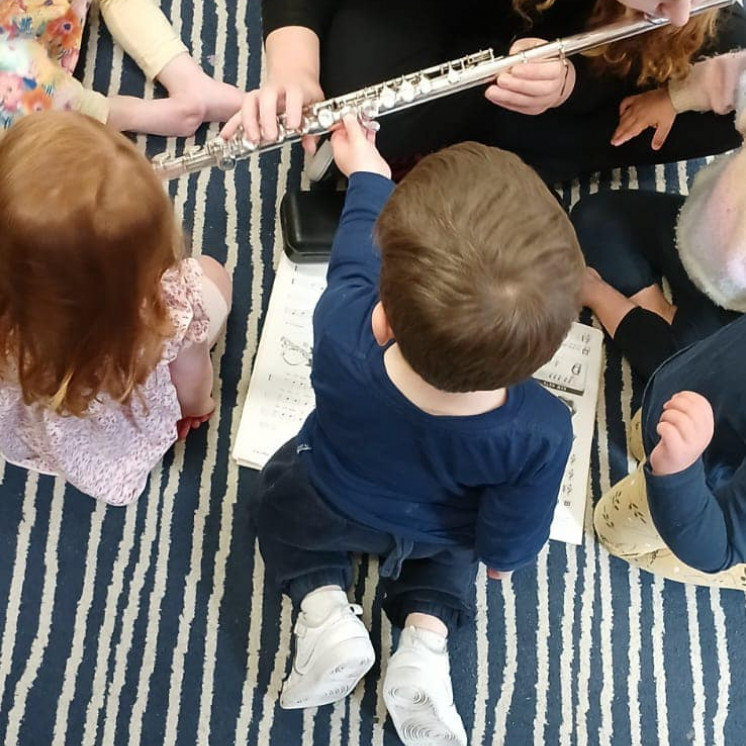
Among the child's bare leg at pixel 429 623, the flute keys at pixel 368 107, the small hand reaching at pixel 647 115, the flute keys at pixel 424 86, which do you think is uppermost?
the small hand reaching at pixel 647 115

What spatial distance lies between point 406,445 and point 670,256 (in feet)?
1.88

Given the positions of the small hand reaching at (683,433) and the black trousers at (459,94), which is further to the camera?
the black trousers at (459,94)

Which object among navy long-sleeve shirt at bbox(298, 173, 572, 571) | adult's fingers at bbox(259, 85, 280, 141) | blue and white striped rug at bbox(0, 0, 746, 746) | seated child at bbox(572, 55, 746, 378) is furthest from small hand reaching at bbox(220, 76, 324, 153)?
seated child at bbox(572, 55, 746, 378)

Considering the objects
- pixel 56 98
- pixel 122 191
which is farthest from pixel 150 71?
pixel 122 191

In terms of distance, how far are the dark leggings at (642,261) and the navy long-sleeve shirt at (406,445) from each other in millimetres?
391

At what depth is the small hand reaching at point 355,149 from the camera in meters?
0.81

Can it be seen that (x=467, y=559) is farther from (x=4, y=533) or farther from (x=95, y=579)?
(x=4, y=533)

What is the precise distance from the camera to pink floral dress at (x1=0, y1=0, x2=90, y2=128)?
1011 millimetres

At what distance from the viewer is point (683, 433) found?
75cm

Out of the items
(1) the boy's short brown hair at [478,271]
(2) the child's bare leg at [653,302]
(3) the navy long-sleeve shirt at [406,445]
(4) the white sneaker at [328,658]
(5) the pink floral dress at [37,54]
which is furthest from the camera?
(2) the child's bare leg at [653,302]

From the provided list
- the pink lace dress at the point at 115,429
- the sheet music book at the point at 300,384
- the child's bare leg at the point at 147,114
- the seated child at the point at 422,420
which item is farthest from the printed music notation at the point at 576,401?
the child's bare leg at the point at 147,114

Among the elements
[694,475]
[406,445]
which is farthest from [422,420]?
[694,475]

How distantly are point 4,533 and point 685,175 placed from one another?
100cm

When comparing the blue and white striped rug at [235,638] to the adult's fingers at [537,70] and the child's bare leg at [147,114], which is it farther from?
the adult's fingers at [537,70]
